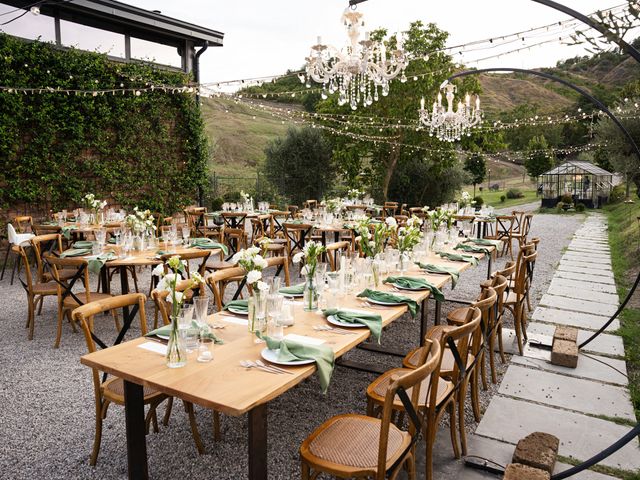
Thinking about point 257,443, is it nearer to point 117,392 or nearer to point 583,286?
point 117,392

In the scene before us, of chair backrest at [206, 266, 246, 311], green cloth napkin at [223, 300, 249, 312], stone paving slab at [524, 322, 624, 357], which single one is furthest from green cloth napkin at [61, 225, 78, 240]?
stone paving slab at [524, 322, 624, 357]

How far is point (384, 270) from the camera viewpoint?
13.9 feet

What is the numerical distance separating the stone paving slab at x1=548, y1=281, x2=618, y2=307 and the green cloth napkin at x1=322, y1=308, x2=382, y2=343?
16.6ft

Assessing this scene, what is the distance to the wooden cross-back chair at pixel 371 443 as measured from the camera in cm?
191

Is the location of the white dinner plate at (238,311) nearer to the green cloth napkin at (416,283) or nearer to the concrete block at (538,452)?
the green cloth napkin at (416,283)

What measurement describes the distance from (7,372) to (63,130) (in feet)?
21.9

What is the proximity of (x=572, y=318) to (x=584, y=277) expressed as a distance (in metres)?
2.77

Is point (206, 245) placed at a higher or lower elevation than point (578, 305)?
higher

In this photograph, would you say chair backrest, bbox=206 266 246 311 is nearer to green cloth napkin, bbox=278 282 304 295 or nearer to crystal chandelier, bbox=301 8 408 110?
green cloth napkin, bbox=278 282 304 295

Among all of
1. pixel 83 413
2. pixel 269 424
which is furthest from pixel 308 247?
pixel 83 413

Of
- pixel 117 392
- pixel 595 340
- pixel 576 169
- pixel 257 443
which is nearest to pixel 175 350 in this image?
pixel 257 443

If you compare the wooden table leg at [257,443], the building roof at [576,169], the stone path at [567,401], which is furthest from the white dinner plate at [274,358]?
the building roof at [576,169]

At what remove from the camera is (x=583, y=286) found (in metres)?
7.59

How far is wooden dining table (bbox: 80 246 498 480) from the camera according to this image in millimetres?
1968
